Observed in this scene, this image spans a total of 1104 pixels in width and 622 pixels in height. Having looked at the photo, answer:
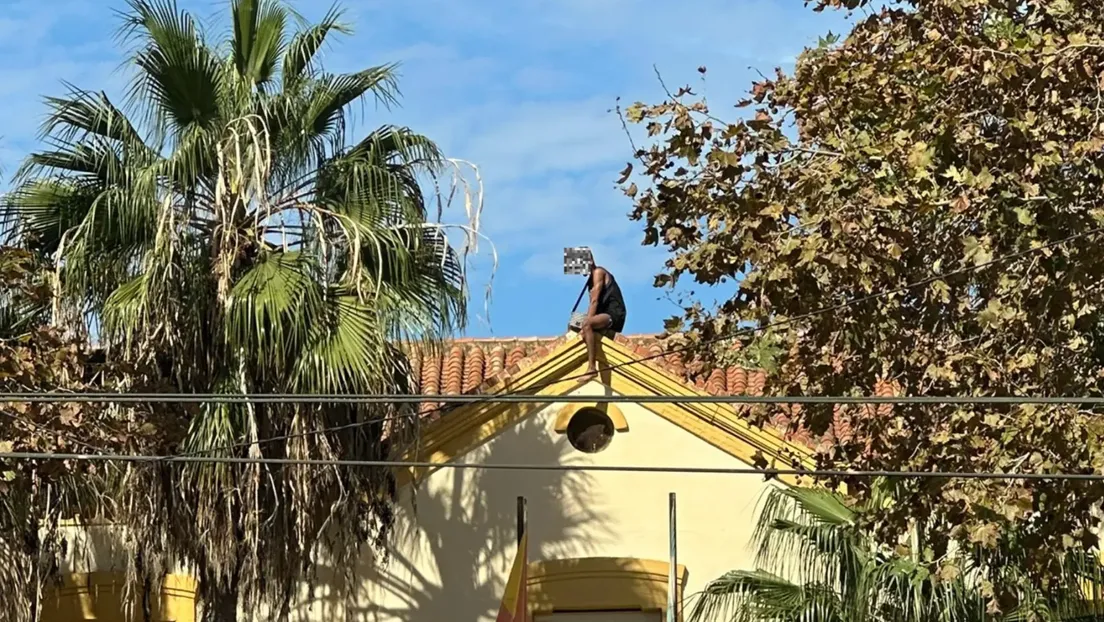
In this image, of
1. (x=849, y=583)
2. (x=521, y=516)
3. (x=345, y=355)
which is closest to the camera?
(x=849, y=583)

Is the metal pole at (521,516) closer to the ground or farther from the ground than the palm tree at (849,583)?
farther from the ground

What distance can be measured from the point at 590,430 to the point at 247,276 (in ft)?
13.2

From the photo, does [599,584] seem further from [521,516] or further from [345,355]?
[345,355]

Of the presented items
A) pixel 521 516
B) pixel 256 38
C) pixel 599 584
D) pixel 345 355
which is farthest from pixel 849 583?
pixel 256 38

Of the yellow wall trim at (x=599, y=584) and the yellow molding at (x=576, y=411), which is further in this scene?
the yellow molding at (x=576, y=411)

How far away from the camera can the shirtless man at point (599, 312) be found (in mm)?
17922

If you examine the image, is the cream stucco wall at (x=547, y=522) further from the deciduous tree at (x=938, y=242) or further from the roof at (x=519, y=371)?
the deciduous tree at (x=938, y=242)

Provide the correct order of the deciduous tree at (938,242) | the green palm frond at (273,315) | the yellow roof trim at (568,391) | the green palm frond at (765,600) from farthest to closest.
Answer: the yellow roof trim at (568,391), the green palm frond at (273,315), the green palm frond at (765,600), the deciduous tree at (938,242)

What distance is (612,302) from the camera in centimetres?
1822

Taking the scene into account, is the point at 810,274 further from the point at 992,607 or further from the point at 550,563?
the point at 550,563

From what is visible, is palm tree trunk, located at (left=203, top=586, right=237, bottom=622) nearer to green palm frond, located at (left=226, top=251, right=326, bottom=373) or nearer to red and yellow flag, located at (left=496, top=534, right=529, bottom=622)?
green palm frond, located at (left=226, top=251, right=326, bottom=373)

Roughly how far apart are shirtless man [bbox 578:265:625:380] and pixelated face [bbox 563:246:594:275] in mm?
109

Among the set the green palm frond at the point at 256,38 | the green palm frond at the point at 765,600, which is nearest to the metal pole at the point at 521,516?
the green palm frond at the point at 765,600

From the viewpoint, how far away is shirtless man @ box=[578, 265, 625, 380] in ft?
58.8
